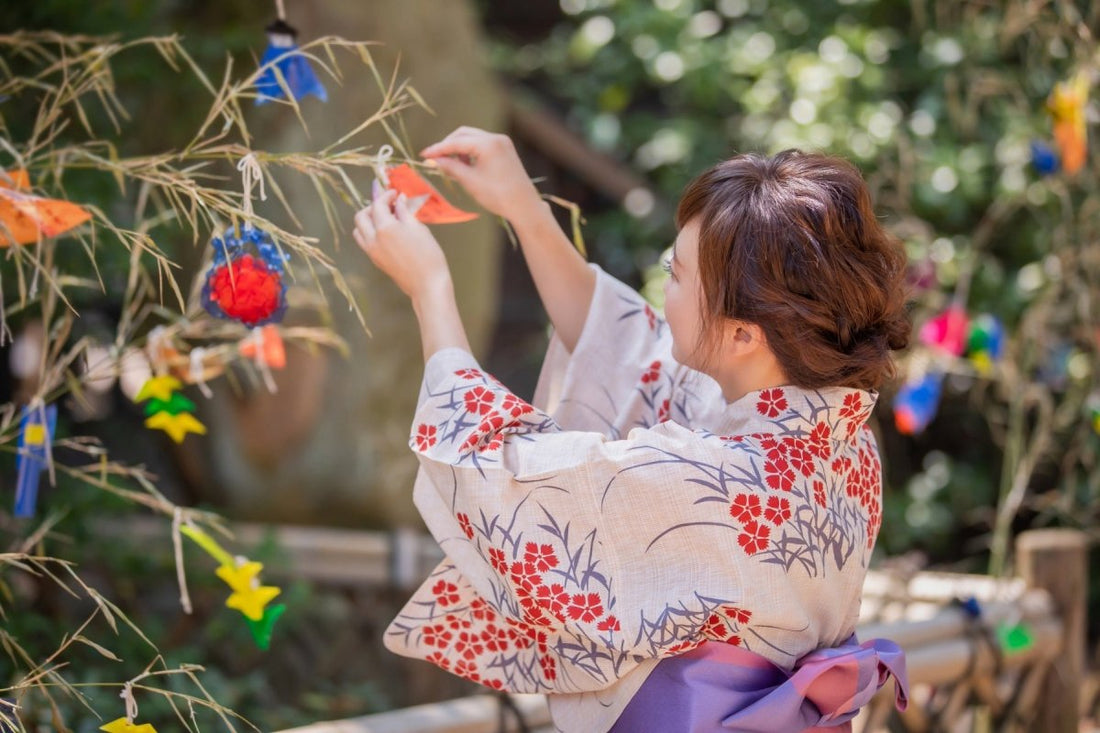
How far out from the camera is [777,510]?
4.11 feet

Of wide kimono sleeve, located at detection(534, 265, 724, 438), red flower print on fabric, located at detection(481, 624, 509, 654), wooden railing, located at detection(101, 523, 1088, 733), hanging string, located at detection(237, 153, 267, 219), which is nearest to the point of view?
hanging string, located at detection(237, 153, 267, 219)

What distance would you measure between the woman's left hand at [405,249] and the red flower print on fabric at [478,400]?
0.43 ft

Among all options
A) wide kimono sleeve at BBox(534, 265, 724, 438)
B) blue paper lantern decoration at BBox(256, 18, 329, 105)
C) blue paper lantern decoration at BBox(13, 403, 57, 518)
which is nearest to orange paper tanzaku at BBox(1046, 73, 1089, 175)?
wide kimono sleeve at BBox(534, 265, 724, 438)

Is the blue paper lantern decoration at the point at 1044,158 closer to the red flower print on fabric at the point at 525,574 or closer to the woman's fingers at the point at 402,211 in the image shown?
the woman's fingers at the point at 402,211

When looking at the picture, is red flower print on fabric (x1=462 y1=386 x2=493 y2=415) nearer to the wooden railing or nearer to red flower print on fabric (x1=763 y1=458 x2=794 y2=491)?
red flower print on fabric (x1=763 y1=458 x2=794 y2=491)

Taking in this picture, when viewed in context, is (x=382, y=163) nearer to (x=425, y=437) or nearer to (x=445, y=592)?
(x=425, y=437)

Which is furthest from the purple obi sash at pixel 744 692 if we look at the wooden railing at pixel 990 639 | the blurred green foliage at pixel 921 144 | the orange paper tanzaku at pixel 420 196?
the blurred green foliage at pixel 921 144

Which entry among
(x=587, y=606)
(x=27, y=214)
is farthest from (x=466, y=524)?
(x=27, y=214)

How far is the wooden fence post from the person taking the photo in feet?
8.68

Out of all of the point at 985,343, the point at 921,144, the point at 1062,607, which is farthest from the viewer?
the point at 921,144

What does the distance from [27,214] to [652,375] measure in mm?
773

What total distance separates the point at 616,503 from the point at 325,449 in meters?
2.99

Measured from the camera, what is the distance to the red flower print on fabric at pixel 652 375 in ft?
5.14

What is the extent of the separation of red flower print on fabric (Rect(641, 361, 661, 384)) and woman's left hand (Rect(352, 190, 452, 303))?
33 cm
